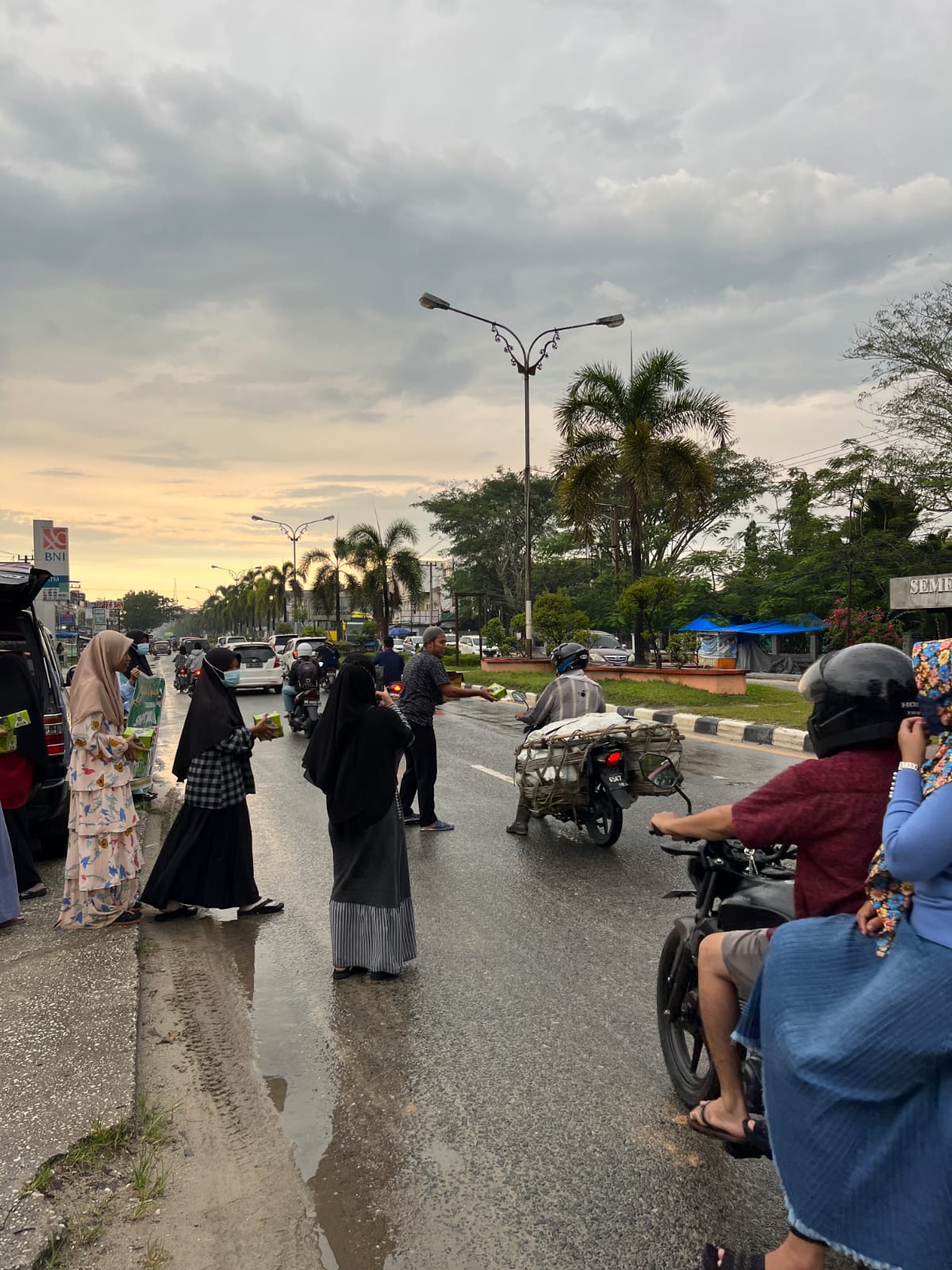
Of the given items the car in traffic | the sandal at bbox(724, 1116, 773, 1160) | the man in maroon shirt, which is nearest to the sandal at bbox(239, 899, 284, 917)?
the sandal at bbox(724, 1116, 773, 1160)

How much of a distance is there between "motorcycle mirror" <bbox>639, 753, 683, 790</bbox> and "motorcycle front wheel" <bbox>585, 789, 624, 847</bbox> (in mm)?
332

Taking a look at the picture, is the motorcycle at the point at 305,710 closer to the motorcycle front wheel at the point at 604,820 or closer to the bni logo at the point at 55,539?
the bni logo at the point at 55,539

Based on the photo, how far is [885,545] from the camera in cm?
3120

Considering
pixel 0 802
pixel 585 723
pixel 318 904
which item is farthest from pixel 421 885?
pixel 0 802

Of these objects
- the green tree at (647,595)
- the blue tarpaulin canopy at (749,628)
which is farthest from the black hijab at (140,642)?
the blue tarpaulin canopy at (749,628)

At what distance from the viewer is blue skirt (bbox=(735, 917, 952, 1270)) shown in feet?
6.42

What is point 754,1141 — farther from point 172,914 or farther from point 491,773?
point 491,773

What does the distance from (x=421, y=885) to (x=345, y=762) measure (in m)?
2.11

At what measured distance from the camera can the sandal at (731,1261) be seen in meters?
2.30

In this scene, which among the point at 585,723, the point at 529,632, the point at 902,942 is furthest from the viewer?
the point at 529,632

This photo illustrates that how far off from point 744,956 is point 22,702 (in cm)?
528

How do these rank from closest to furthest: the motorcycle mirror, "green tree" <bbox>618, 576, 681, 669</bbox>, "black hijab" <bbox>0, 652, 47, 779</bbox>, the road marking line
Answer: "black hijab" <bbox>0, 652, 47, 779</bbox>
the motorcycle mirror
the road marking line
"green tree" <bbox>618, 576, 681, 669</bbox>

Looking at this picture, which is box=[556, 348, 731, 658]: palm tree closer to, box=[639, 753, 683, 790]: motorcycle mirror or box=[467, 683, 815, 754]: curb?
box=[467, 683, 815, 754]: curb

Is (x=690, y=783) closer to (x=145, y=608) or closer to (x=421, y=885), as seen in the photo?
(x=421, y=885)
